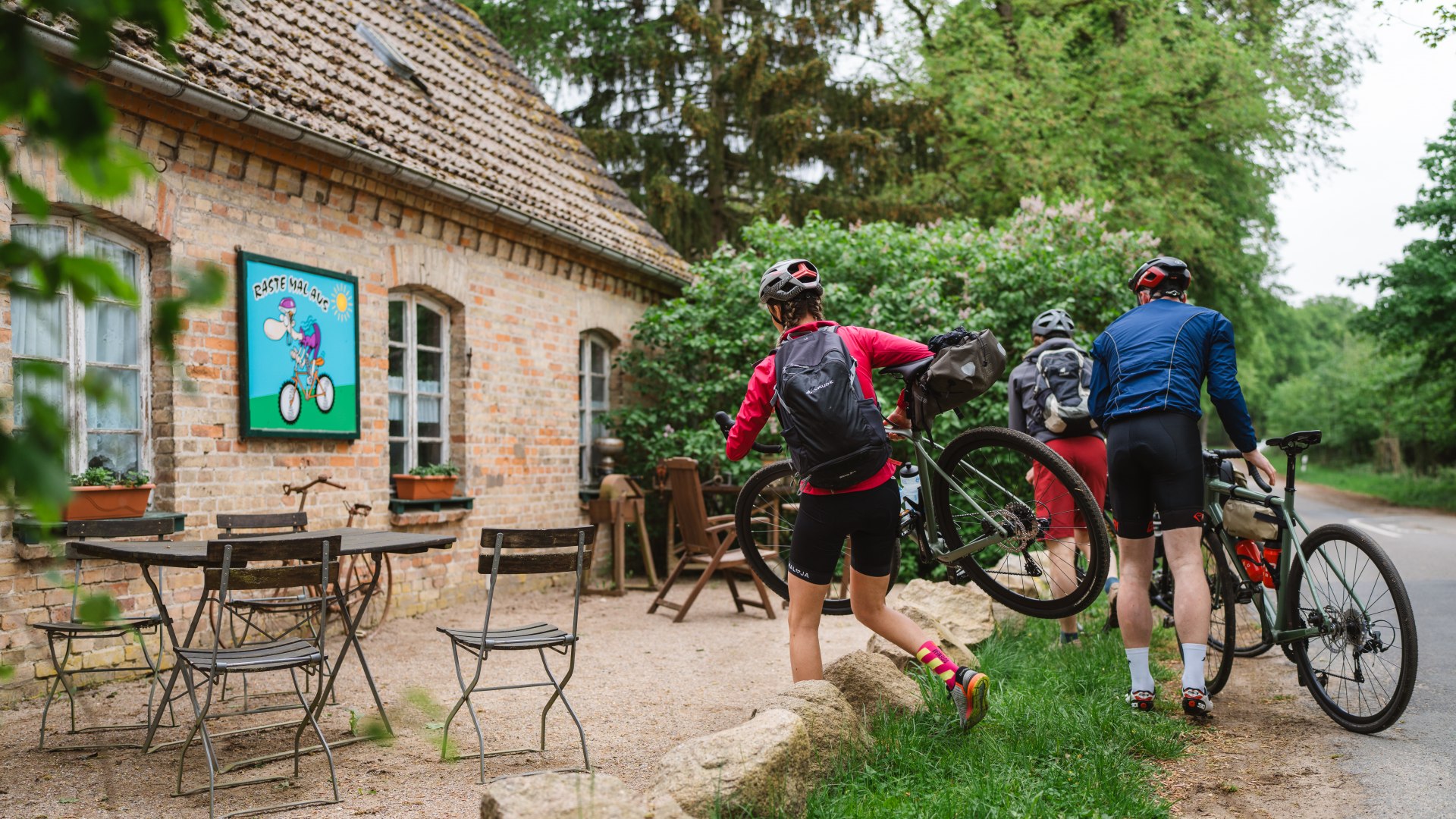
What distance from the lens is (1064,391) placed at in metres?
5.75

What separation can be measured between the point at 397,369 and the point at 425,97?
2.77 m

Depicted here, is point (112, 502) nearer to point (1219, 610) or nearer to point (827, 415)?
point (827, 415)

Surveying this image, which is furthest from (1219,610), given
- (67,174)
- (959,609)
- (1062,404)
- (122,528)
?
(122,528)

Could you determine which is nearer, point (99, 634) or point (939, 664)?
point (939, 664)

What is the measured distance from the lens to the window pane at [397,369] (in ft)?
27.5

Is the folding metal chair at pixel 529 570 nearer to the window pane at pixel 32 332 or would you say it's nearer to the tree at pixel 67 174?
the window pane at pixel 32 332

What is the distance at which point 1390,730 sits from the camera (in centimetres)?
436

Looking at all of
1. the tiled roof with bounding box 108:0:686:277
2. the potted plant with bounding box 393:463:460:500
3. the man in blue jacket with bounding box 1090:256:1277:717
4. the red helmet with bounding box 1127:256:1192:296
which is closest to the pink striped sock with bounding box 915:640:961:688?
the man in blue jacket with bounding box 1090:256:1277:717

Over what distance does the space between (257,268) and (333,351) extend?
0.86 m

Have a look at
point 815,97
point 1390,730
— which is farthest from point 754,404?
point 815,97

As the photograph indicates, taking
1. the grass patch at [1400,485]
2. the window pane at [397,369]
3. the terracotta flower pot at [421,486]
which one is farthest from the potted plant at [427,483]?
the grass patch at [1400,485]

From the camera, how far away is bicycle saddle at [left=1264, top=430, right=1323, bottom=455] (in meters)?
4.46

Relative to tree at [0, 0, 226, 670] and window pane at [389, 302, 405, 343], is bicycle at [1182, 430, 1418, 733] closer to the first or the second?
tree at [0, 0, 226, 670]

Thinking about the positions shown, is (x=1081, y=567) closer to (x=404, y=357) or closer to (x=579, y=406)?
(x=404, y=357)
